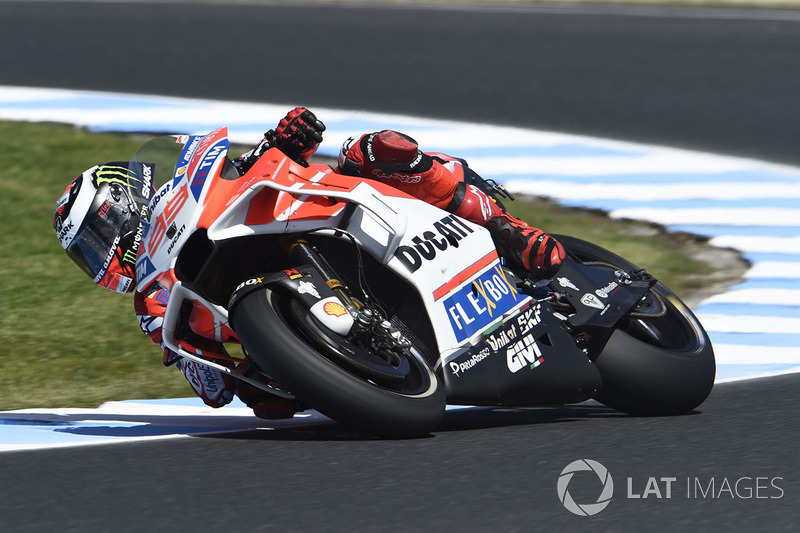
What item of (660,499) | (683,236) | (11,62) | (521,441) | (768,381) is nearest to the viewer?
(660,499)

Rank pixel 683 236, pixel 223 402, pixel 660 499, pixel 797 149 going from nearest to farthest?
pixel 660 499, pixel 223 402, pixel 683 236, pixel 797 149

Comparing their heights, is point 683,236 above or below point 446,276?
above

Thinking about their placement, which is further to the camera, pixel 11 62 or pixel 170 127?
pixel 11 62

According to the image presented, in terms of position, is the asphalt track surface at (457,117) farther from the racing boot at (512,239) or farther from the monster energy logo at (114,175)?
the monster energy logo at (114,175)

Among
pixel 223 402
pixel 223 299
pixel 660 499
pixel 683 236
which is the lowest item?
pixel 660 499

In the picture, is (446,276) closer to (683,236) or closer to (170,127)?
(683,236)

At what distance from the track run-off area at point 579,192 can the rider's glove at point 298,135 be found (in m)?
1.04

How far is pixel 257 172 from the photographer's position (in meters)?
4.58

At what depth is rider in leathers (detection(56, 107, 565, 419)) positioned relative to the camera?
478cm

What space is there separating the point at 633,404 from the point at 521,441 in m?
0.71

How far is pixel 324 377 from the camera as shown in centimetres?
416

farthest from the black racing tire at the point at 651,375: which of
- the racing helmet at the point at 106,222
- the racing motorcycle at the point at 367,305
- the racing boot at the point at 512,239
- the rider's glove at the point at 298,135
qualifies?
the racing helmet at the point at 106,222

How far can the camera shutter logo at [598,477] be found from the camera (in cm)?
366

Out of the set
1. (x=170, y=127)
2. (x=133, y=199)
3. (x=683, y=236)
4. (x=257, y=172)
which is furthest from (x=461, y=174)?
(x=170, y=127)
